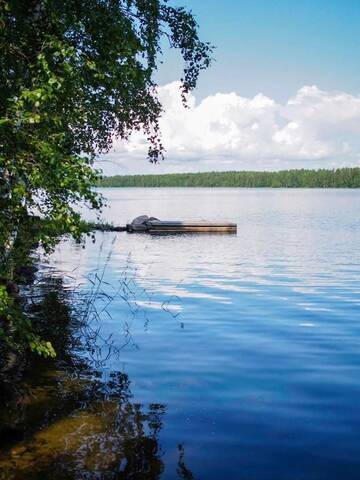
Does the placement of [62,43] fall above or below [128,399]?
above

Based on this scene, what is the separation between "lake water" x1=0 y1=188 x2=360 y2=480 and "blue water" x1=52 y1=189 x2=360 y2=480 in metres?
0.03

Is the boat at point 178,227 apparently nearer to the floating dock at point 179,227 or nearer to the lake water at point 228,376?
the floating dock at point 179,227

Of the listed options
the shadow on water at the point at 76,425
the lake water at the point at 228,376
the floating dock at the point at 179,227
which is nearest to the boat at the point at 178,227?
the floating dock at the point at 179,227

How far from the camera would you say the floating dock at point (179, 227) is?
150 ft

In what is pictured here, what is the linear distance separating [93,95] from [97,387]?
616 cm

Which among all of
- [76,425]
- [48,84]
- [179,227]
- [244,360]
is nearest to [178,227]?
[179,227]

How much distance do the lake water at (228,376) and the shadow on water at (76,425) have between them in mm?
35

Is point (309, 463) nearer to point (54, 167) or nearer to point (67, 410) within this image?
point (67, 410)

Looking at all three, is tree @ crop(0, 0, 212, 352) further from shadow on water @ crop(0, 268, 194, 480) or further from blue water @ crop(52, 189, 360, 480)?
blue water @ crop(52, 189, 360, 480)

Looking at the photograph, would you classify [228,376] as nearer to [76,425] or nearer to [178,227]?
[76,425]

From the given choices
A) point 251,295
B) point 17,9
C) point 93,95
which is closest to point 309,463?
point 17,9

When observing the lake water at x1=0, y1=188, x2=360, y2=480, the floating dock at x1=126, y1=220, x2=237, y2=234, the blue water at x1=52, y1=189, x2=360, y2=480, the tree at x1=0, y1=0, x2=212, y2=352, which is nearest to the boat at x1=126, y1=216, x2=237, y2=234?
the floating dock at x1=126, y1=220, x2=237, y2=234

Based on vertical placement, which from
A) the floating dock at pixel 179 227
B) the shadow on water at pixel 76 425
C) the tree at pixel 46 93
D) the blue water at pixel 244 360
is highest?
the tree at pixel 46 93

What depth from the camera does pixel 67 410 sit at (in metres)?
9.13
